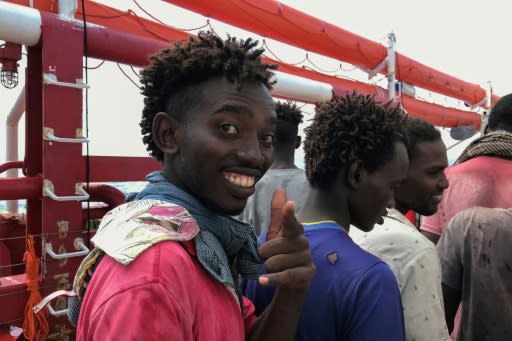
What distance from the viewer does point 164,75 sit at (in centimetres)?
88

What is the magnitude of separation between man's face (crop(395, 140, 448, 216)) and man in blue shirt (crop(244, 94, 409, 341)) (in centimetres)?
48

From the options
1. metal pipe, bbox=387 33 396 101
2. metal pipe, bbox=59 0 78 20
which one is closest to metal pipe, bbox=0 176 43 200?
metal pipe, bbox=59 0 78 20

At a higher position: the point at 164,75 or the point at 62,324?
the point at 164,75

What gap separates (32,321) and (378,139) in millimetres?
1655

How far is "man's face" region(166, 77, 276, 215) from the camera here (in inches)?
31.4

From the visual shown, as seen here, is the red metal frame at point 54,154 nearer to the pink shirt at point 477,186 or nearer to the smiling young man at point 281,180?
the smiling young man at point 281,180

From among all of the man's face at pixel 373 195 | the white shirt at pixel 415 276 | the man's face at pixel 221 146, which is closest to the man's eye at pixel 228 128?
the man's face at pixel 221 146

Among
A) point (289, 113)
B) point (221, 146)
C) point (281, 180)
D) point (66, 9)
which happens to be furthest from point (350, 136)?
point (66, 9)

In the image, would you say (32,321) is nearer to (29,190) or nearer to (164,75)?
(29,190)

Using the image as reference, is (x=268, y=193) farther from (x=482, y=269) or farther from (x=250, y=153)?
(x=250, y=153)

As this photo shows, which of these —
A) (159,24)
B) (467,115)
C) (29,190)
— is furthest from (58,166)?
(467,115)

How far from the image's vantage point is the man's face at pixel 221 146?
80cm

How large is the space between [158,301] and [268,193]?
64.1 inches

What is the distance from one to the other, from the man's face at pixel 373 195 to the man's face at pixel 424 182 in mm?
534
